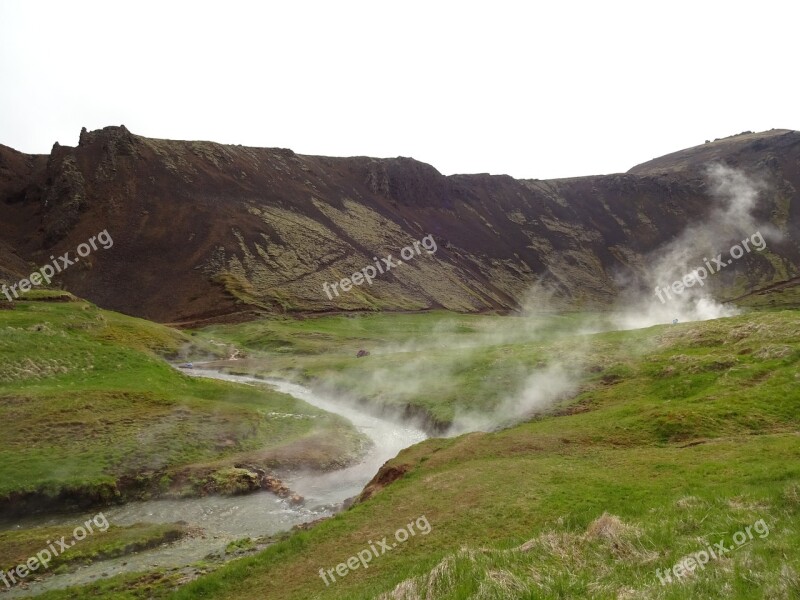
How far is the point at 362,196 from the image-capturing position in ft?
596

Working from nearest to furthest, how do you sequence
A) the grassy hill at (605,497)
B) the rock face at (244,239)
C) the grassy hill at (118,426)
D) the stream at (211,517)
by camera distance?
the grassy hill at (605,497)
the stream at (211,517)
the grassy hill at (118,426)
the rock face at (244,239)

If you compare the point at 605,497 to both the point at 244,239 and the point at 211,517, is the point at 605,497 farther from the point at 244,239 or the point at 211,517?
the point at 244,239

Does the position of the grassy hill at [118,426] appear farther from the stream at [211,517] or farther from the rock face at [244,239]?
the rock face at [244,239]

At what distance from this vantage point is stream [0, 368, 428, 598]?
19.4 metres

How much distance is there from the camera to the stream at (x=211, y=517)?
1938cm

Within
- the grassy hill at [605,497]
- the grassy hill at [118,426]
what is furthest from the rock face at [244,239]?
the grassy hill at [605,497]

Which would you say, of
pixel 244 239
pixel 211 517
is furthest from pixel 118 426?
pixel 244 239

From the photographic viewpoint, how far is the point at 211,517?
1022 inches

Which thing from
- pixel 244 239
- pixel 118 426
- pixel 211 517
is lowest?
pixel 211 517

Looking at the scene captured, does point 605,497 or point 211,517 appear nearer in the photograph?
point 605,497

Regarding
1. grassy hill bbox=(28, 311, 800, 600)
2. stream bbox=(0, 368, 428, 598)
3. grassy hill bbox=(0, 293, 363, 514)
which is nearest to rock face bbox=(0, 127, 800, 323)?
grassy hill bbox=(0, 293, 363, 514)

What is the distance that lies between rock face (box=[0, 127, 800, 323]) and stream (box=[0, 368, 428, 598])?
83229 millimetres

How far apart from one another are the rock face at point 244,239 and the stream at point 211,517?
273 feet

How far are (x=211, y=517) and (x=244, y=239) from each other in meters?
115
